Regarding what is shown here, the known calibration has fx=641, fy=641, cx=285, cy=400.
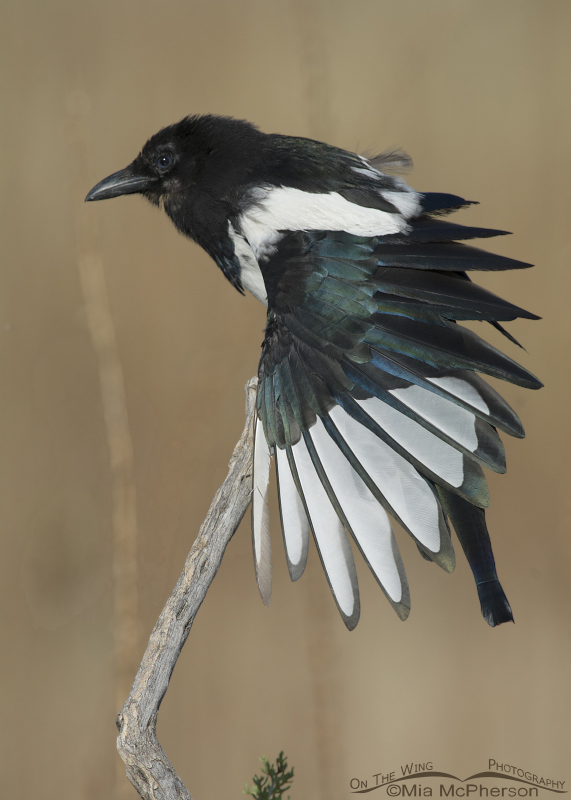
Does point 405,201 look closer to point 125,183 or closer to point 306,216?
point 306,216

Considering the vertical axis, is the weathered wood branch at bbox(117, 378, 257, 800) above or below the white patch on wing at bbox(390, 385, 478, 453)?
below

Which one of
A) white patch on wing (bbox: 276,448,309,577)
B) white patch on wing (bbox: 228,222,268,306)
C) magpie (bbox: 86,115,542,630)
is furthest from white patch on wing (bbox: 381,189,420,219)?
white patch on wing (bbox: 276,448,309,577)

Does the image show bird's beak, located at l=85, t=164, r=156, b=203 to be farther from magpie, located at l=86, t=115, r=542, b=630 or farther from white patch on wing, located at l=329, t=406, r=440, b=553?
white patch on wing, located at l=329, t=406, r=440, b=553

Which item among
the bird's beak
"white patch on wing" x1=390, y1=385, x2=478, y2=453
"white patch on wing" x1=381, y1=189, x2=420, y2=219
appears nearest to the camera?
"white patch on wing" x1=390, y1=385, x2=478, y2=453

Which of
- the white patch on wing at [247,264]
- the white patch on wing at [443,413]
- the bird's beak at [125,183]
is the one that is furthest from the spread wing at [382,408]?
the bird's beak at [125,183]

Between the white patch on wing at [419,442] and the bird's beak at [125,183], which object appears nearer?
the white patch on wing at [419,442]

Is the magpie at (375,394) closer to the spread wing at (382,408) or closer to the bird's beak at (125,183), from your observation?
the spread wing at (382,408)
